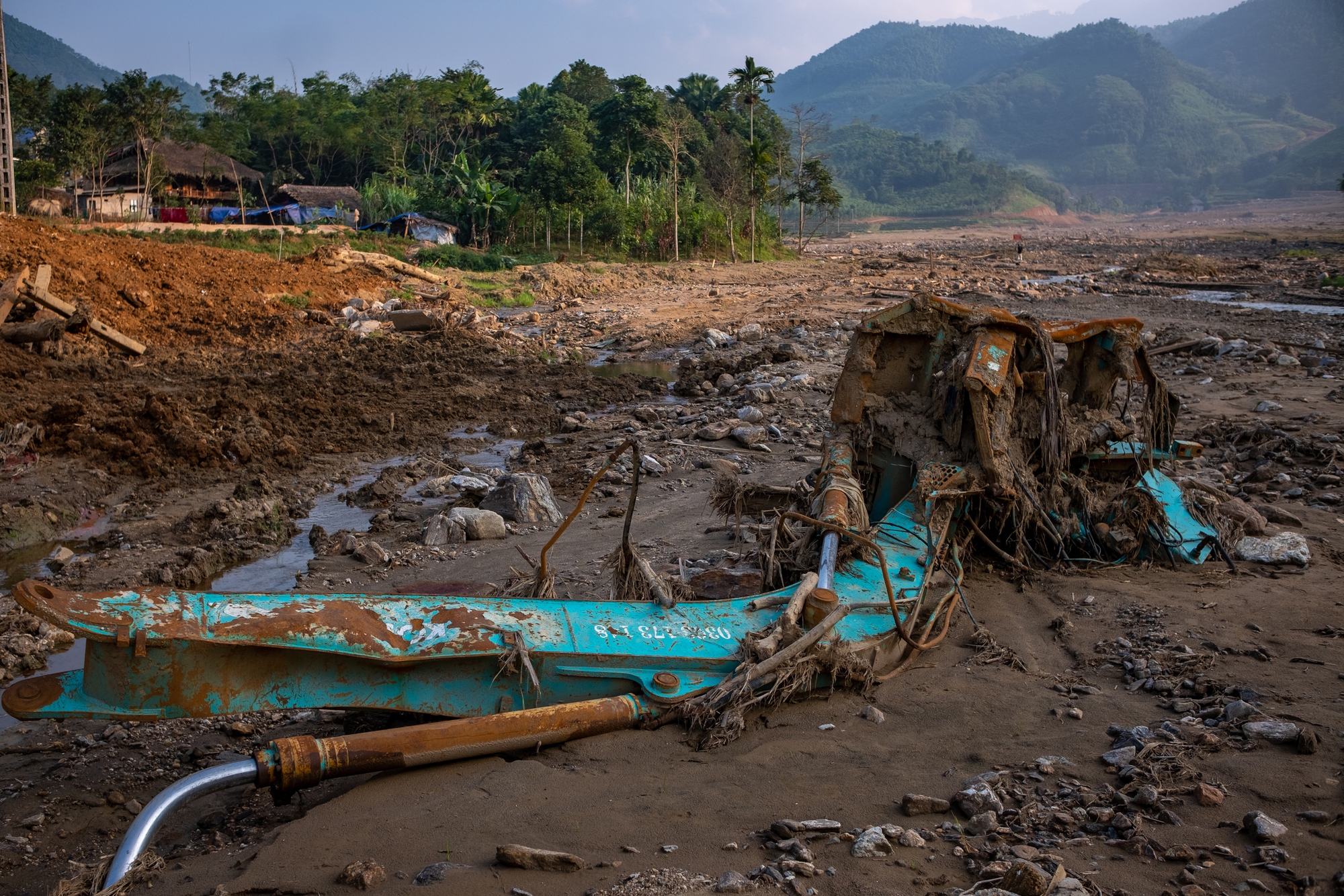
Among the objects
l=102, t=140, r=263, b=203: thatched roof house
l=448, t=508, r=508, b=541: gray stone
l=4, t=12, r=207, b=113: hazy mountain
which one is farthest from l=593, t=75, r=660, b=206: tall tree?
l=4, t=12, r=207, b=113: hazy mountain

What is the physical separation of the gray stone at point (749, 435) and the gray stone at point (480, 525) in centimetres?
301

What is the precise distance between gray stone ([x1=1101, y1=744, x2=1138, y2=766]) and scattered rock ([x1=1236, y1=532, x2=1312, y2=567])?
289 centimetres

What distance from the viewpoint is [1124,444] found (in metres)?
5.61

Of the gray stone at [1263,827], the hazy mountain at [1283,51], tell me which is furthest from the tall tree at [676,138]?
the hazy mountain at [1283,51]

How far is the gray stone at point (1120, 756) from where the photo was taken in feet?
9.87

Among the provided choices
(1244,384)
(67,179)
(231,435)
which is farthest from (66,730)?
(67,179)

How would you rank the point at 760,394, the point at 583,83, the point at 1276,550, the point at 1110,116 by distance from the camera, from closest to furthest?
the point at 1276,550 → the point at 760,394 → the point at 583,83 → the point at 1110,116

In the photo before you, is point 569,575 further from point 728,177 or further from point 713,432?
point 728,177

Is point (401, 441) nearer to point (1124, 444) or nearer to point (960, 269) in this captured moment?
point (1124, 444)

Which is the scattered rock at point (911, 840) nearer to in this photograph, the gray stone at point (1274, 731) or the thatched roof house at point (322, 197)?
the gray stone at point (1274, 731)

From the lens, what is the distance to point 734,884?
2293 mm

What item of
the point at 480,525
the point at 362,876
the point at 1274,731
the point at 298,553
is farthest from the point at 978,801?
the point at 298,553

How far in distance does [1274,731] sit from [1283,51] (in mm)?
179094

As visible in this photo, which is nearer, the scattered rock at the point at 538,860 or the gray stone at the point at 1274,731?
the scattered rock at the point at 538,860
